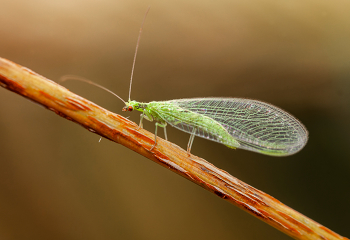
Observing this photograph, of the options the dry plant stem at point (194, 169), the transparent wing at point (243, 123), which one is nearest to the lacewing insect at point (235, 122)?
the transparent wing at point (243, 123)

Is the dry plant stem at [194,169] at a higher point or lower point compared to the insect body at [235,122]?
lower

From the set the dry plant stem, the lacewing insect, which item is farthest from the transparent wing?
the dry plant stem

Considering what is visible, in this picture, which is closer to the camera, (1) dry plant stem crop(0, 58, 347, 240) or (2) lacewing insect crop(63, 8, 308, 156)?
(1) dry plant stem crop(0, 58, 347, 240)

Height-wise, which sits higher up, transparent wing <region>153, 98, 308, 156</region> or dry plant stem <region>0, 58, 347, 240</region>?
transparent wing <region>153, 98, 308, 156</region>

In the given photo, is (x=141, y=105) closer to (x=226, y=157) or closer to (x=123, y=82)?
(x=123, y=82)

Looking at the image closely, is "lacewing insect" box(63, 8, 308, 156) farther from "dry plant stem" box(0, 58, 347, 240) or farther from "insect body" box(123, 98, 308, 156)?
"dry plant stem" box(0, 58, 347, 240)

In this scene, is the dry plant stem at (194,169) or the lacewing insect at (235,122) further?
the lacewing insect at (235,122)

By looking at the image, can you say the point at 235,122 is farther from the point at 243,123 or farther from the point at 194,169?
the point at 194,169

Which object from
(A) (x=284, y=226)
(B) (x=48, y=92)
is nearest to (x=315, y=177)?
(A) (x=284, y=226)

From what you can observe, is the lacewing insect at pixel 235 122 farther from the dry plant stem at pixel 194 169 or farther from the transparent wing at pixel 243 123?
the dry plant stem at pixel 194 169

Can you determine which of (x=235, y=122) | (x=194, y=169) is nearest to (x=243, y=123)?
(x=235, y=122)
